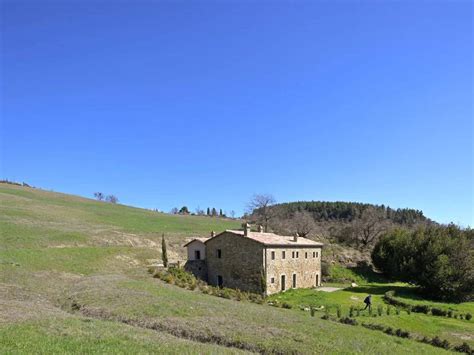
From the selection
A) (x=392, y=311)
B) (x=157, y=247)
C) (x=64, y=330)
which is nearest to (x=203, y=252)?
(x=157, y=247)

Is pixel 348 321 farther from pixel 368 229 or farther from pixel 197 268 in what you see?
pixel 368 229

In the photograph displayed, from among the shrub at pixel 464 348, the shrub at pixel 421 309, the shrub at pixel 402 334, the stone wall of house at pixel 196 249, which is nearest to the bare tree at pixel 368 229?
the stone wall of house at pixel 196 249

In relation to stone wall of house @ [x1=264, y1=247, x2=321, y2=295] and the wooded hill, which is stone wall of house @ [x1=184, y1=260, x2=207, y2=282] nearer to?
stone wall of house @ [x1=264, y1=247, x2=321, y2=295]

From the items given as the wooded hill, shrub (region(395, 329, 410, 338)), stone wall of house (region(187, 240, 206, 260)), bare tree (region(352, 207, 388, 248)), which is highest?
the wooded hill

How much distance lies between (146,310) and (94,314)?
3.02 metres

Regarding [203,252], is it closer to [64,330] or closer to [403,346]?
[403,346]

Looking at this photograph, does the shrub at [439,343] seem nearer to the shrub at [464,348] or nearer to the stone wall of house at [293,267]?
the shrub at [464,348]

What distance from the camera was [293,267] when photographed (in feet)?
187

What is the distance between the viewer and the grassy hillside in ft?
57.4

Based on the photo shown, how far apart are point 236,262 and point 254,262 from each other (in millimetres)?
3064

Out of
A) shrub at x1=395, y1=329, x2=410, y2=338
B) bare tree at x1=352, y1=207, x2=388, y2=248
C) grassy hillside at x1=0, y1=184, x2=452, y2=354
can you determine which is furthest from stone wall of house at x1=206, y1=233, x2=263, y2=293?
bare tree at x1=352, y1=207, x2=388, y2=248

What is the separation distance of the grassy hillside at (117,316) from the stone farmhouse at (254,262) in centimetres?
981

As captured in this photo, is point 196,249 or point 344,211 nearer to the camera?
point 196,249

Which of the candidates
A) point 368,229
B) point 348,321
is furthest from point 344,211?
point 348,321
